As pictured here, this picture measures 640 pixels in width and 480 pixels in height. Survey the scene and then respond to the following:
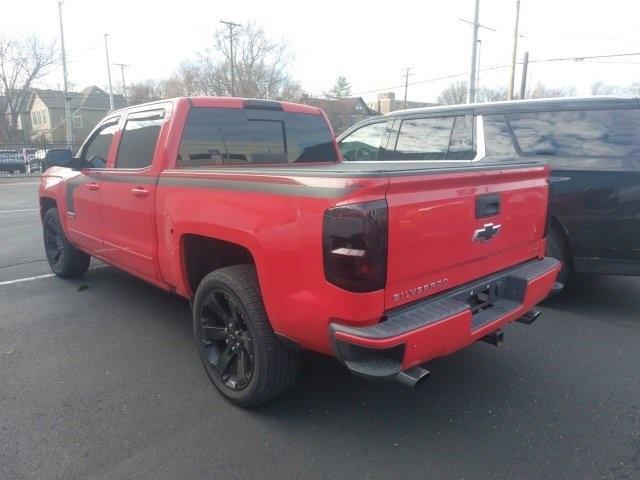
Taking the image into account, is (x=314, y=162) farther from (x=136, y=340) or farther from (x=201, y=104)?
(x=136, y=340)

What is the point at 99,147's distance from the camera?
15.1 feet

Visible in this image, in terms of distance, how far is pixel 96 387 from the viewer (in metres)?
3.22

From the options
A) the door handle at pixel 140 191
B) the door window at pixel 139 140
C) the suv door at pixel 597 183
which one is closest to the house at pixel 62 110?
the door window at pixel 139 140

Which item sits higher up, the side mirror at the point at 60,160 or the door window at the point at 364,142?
the door window at the point at 364,142

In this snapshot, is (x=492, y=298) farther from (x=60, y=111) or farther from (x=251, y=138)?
(x=60, y=111)

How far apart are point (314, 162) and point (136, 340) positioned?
7.04 ft

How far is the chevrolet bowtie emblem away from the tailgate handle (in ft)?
Answer: 0.21

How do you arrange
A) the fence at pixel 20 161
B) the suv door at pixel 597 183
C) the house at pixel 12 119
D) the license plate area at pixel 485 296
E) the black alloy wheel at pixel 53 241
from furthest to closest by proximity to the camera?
the house at pixel 12 119 → the fence at pixel 20 161 → the black alloy wheel at pixel 53 241 → the suv door at pixel 597 183 → the license plate area at pixel 485 296

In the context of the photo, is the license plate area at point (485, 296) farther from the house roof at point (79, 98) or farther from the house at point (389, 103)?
the house at point (389, 103)

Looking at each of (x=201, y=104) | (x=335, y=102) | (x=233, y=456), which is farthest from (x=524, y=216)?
(x=335, y=102)

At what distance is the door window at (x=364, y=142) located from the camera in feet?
20.1

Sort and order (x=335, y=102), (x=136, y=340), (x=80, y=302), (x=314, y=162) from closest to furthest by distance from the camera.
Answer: (x=136, y=340) < (x=314, y=162) < (x=80, y=302) < (x=335, y=102)

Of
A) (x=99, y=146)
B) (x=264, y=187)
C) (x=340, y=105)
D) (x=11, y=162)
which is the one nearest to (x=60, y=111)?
(x=340, y=105)

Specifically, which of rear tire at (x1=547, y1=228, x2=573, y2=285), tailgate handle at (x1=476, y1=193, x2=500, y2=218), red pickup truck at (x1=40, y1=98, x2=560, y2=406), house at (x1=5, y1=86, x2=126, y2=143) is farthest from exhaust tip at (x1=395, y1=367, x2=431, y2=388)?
house at (x1=5, y1=86, x2=126, y2=143)
